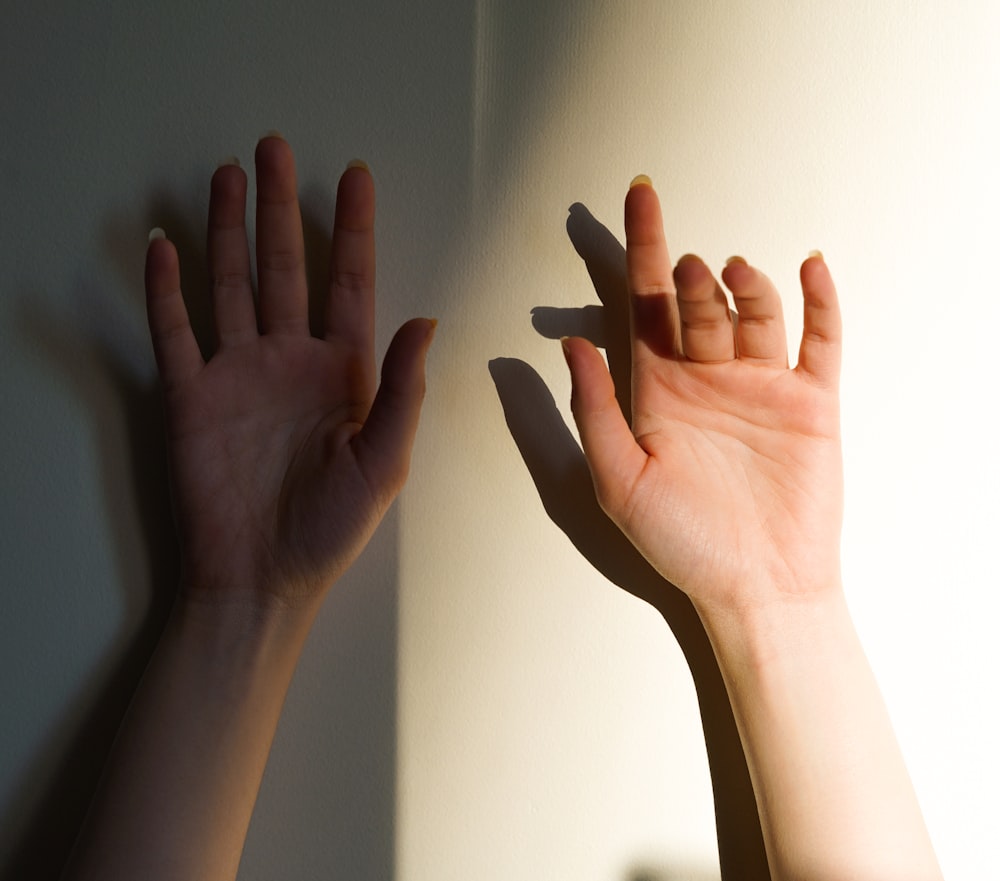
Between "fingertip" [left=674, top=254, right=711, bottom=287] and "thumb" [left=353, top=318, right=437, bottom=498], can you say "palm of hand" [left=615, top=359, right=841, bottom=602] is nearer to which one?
"fingertip" [left=674, top=254, right=711, bottom=287]

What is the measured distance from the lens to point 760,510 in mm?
962

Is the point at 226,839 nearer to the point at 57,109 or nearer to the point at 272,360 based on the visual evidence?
the point at 272,360

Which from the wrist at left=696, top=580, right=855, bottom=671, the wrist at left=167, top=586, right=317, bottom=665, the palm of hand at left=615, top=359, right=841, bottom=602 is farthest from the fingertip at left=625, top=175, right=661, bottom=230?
the wrist at left=167, top=586, right=317, bottom=665

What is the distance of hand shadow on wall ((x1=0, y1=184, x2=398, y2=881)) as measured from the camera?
1036mm

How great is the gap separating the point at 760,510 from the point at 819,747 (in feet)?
0.77

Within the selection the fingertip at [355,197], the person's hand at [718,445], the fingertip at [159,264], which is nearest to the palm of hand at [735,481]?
the person's hand at [718,445]

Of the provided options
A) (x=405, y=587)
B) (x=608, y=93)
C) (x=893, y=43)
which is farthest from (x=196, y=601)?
(x=893, y=43)

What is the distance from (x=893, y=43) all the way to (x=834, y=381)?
374mm

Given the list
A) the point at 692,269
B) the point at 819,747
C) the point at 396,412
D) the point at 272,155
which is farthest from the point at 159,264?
the point at 819,747

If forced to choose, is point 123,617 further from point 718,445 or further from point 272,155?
point 718,445

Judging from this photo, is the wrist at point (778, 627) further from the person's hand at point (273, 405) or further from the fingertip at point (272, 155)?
the fingertip at point (272, 155)

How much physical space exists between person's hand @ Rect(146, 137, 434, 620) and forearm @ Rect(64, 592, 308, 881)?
41 mm

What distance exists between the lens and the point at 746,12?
1.00 meters

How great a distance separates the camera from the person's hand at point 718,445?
3.08ft
